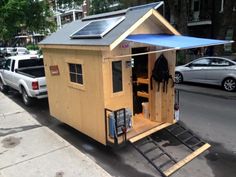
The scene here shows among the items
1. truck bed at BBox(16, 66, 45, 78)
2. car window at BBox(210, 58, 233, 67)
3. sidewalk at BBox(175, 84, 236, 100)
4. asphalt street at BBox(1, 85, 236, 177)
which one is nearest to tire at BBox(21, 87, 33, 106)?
asphalt street at BBox(1, 85, 236, 177)

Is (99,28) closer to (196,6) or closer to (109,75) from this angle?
(109,75)

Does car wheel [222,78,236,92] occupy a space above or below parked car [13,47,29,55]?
below

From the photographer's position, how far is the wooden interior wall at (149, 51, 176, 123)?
6.16 meters

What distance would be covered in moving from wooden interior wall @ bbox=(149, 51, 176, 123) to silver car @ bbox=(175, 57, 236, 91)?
5729 millimetres

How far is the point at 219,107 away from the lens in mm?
8625

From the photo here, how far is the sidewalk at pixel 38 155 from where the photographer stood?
4832 millimetres

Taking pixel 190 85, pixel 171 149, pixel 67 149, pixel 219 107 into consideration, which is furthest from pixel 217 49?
pixel 67 149

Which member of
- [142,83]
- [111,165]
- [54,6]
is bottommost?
[111,165]

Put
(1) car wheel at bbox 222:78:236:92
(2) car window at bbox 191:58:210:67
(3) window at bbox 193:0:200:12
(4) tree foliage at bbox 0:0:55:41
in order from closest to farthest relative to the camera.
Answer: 1. (1) car wheel at bbox 222:78:236:92
2. (2) car window at bbox 191:58:210:67
3. (4) tree foliage at bbox 0:0:55:41
4. (3) window at bbox 193:0:200:12

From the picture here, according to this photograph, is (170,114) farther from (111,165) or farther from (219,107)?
(219,107)

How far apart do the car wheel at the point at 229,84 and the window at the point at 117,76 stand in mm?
7153

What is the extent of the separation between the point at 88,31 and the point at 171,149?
3.32 meters

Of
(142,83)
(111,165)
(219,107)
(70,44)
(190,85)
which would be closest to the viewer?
(111,165)

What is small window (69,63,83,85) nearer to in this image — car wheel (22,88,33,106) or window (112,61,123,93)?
window (112,61,123,93)
